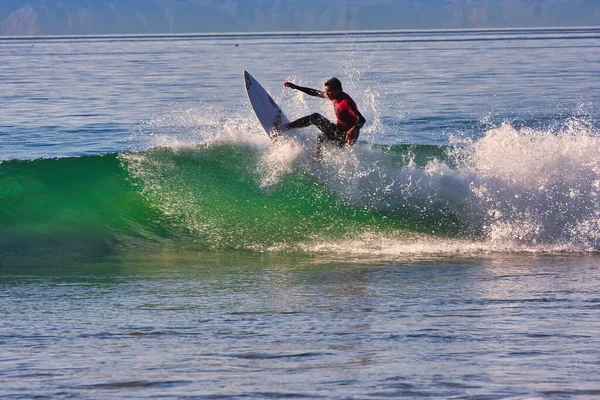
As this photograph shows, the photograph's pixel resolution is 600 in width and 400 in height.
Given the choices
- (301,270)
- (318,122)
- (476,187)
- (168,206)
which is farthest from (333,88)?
(301,270)

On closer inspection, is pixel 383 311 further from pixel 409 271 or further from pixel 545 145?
pixel 545 145

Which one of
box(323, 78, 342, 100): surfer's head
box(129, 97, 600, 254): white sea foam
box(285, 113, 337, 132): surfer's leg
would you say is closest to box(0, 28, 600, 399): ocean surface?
box(129, 97, 600, 254): white sea foam

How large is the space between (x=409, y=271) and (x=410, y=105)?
66.3ft

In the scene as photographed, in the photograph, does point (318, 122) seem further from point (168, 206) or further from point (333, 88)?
point (168, 206)

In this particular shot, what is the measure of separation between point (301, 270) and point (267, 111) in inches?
168

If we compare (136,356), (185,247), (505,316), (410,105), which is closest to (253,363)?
(136,356)

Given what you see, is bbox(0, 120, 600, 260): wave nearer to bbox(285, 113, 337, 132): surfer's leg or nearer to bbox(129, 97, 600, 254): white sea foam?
bbox(129, 97, 600, 254): white sea foam

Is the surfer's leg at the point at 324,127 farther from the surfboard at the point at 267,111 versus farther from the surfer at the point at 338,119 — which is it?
the surfboard at the point at 267,111

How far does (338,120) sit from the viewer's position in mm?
11852

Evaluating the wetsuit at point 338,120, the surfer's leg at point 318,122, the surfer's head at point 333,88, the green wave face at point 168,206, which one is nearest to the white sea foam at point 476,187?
the green wave face at point 168,206

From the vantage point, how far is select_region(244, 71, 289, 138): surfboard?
12953 millimetres

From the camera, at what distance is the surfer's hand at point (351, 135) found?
1180cm

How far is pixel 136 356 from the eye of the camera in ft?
19.7

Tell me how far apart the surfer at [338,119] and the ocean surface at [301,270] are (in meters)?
0.36
